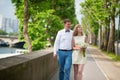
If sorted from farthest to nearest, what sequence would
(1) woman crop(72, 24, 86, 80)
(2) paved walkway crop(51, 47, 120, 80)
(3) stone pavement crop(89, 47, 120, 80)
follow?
(3) stone pavement crop(89, 47, 120, 80) → (2) paved walkway crop(51, 47, 120, 80) → (1) woman crop(72, 24, 86, 80)

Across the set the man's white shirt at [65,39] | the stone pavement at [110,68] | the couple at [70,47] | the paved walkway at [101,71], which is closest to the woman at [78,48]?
the couple at [70,47]

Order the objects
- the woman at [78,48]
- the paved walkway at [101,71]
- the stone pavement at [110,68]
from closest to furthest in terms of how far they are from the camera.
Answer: the woman at [78,48] → the paved walkway at [101,71] → the stone pavement at [110,68]

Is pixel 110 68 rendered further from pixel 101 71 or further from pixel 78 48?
pixel 78 48

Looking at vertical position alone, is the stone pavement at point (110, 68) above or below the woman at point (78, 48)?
below

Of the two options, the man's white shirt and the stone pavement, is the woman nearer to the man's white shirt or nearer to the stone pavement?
the man's white shirt

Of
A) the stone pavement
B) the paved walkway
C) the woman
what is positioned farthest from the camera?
the stone pavement

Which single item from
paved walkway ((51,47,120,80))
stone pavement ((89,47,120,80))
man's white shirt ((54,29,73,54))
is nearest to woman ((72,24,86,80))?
man's white shirt ((54,29,73,54))

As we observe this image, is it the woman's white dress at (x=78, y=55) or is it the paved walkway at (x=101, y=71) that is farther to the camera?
the paved walkway at (x=101, y=71)

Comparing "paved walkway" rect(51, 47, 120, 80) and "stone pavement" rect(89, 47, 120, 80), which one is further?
"stone pavement" rect(89, 47, 120, 80)

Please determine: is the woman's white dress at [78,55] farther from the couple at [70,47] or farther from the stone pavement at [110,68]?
the stone pavement at [110,68]

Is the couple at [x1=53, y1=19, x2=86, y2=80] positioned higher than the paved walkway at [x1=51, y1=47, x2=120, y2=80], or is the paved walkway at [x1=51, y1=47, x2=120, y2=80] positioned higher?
the couple at [x1=53, y1=19, x2=86, y2=80]

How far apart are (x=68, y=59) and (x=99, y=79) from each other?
5271mm

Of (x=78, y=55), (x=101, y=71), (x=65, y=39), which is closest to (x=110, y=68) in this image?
(x=101, y=71)

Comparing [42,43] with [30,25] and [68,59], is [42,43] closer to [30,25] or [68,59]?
[30,25]
